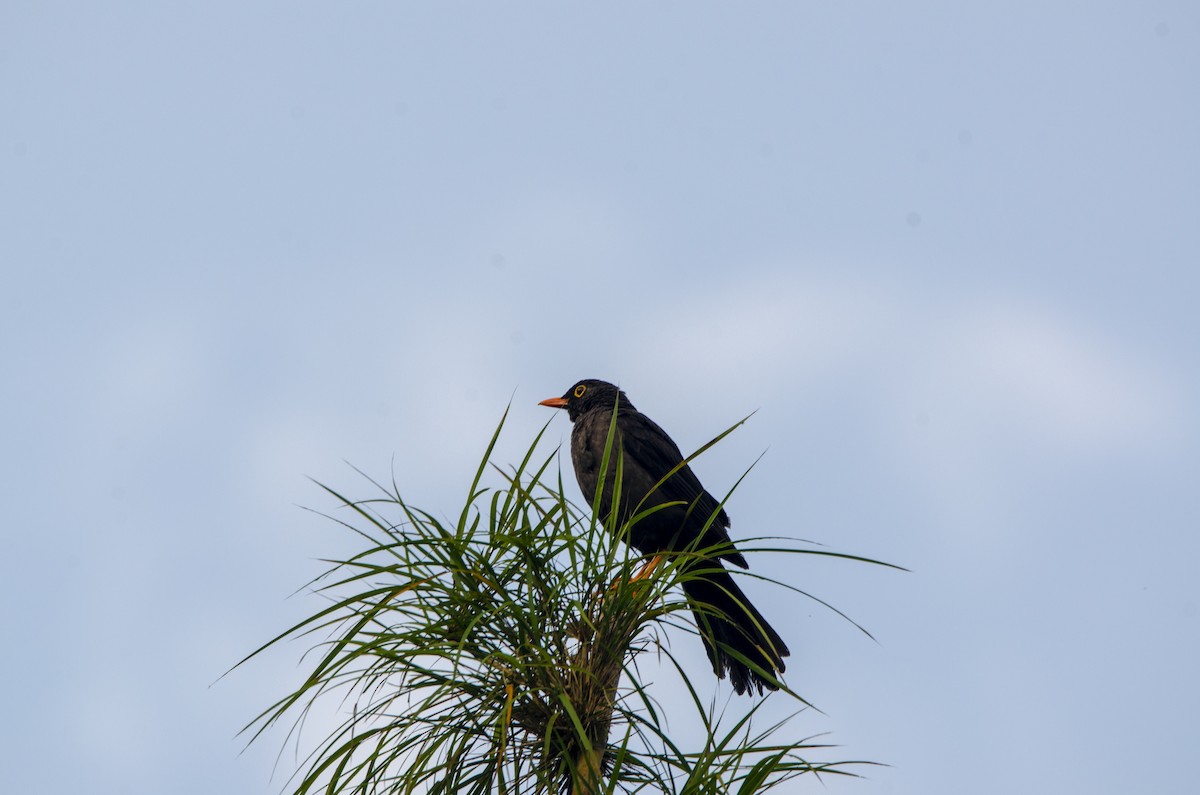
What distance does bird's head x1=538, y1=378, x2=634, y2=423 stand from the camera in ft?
22.2

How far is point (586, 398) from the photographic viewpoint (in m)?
6.88

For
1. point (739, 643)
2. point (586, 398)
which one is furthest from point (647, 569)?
point (586, 398)

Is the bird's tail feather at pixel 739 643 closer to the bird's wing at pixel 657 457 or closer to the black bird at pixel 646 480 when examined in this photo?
the black bird at pixel 646 480

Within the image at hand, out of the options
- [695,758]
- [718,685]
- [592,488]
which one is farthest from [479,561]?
[592,488]

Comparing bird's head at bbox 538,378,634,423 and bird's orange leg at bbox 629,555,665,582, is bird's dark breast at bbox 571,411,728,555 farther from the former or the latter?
bird's orange leg at bbox 629,555,665,582

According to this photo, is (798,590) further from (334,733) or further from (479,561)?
(334,733)

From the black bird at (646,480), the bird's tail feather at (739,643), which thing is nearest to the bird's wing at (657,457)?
the black bird at (646,480)

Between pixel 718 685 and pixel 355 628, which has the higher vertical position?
Answer: pixel 718 685

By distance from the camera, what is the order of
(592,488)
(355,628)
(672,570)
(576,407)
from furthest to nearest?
(576,407) → (592,488) → (672,570) → (355,628)

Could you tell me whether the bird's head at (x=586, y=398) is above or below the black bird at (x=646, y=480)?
above

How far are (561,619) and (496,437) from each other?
22.3 inches

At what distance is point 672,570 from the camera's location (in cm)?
343

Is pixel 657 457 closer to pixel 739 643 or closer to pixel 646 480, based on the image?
pixel 646 480

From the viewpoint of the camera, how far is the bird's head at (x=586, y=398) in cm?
677
